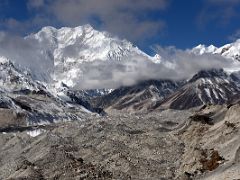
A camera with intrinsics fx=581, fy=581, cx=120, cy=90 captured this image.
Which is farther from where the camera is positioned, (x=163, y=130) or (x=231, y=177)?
(x=163, y=130)

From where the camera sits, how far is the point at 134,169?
8762 cm

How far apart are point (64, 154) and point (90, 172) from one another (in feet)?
64.1

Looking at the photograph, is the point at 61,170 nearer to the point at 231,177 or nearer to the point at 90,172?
the point at 90,172

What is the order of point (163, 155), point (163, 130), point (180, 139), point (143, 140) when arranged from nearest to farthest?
point (163, 155), point (143, 140), point (180, 139), point (163, 130)

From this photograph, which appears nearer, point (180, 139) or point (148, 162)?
point (148, 162)

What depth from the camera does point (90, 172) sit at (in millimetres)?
83000

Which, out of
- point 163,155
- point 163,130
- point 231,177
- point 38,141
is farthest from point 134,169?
point 163,130

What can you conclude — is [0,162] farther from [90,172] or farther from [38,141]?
[90,172]

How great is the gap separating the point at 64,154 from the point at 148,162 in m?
16.7

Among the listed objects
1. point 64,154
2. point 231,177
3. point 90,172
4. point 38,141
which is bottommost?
point 231,177

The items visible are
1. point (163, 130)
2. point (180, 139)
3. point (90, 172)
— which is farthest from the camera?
point (163, 130)

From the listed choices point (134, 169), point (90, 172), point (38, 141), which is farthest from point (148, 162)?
point (38, 141)

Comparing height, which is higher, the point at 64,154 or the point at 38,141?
the point at 38,141

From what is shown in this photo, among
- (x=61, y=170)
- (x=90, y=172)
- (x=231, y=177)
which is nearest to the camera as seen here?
(x=231, y=177)
